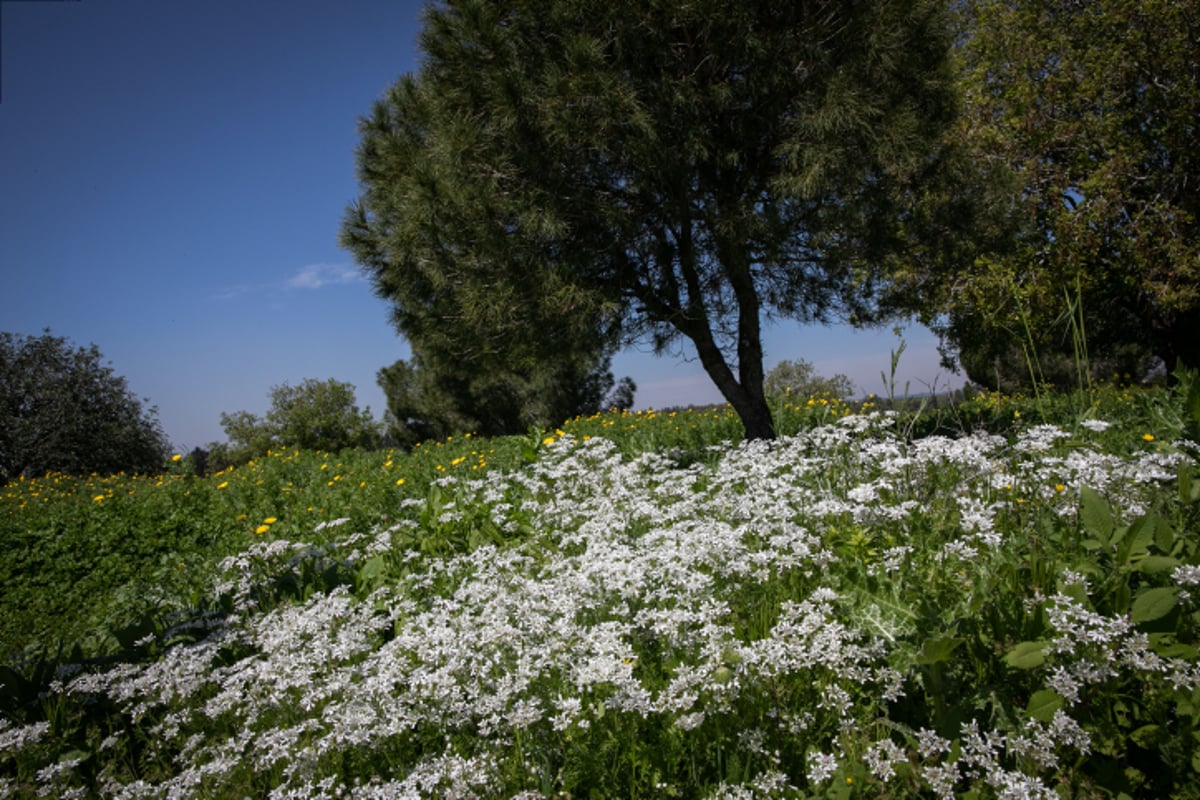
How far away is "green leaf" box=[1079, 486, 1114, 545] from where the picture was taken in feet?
7.94

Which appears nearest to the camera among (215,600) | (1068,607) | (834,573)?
(1068,607)

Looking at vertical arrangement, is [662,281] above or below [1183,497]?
above

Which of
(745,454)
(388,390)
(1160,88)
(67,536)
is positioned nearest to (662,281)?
(745,454)

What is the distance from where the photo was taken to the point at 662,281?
761cm

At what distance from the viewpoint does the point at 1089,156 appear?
11547 millimetres

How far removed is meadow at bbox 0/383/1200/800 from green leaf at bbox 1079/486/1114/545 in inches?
0.4

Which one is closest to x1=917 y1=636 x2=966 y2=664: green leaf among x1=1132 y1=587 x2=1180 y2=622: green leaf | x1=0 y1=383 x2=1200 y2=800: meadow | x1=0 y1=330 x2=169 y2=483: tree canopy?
x1=0 y1=383 x2=1200 y2=800: meadow

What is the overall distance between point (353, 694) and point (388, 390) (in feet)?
Answer: 79.6

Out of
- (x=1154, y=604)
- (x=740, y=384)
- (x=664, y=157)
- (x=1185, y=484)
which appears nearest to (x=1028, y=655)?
(x=1154, y=604)

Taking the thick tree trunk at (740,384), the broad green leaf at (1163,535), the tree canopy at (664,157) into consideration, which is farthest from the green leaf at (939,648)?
the thick tree trunk at (740,384)

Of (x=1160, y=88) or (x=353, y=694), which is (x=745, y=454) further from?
(x=1160, y=88)

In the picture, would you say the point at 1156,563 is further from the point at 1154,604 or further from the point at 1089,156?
the point at 1089,156

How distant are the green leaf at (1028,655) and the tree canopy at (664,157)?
4.97 meters

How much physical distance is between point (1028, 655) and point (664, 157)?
17.4 ft
